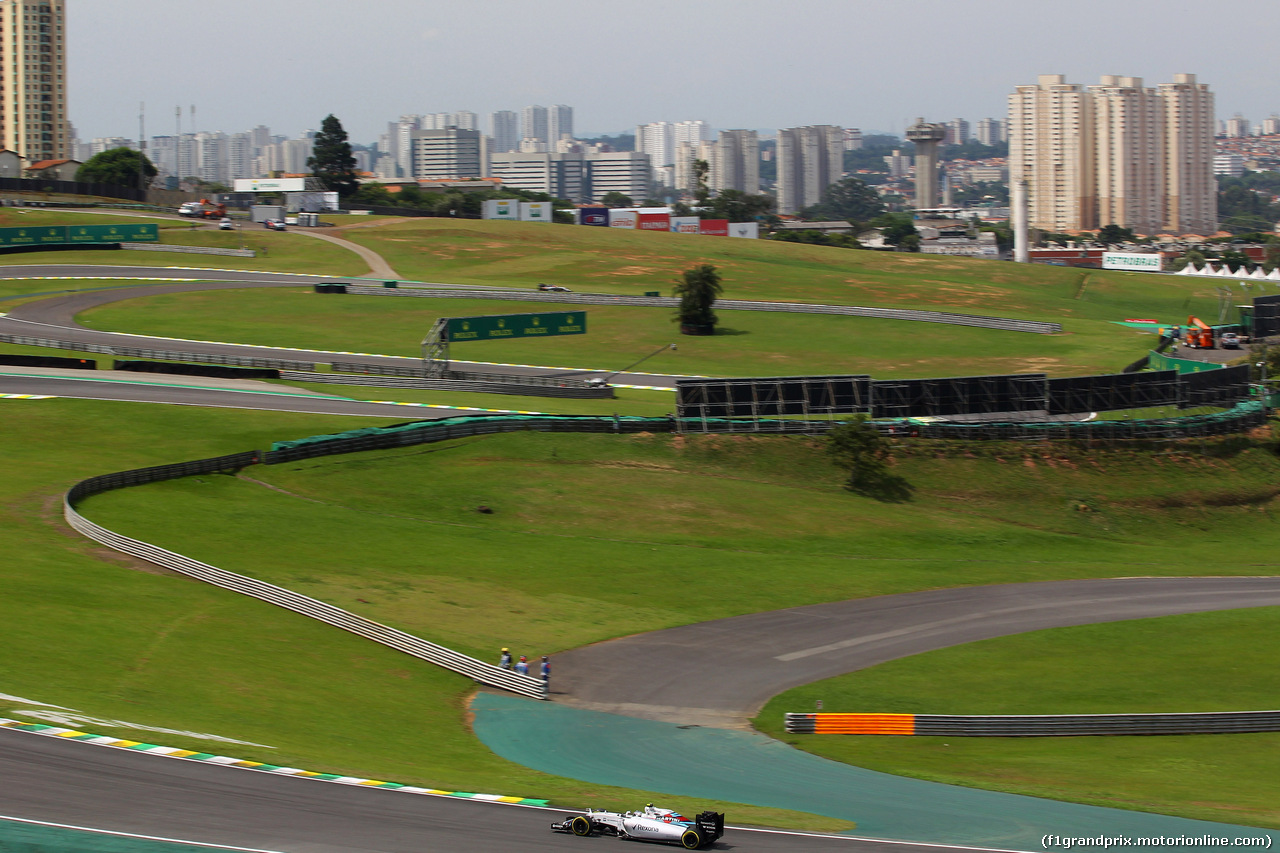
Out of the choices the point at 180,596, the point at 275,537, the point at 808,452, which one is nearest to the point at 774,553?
the point at 808,452

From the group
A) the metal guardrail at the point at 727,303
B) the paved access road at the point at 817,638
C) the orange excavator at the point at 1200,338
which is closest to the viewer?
the paved access road at the point at 817,638

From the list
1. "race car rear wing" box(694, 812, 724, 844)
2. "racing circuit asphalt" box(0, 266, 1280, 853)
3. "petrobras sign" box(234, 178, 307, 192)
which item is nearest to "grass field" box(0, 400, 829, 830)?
"racing circuit asphalt" box(0, 266, 1280, 853)

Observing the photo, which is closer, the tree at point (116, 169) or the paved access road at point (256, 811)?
the paved access road at point (256, 811)

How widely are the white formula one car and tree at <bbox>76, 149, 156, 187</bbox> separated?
576 feet

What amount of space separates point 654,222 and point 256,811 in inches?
5727

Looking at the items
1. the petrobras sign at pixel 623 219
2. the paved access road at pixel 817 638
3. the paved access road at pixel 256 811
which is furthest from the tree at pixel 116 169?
the paved access road at pixel 256 811

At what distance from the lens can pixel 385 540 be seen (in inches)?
1503

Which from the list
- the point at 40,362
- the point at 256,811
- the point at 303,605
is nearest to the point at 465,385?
the point at 40,362

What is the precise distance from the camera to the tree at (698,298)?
84.4m

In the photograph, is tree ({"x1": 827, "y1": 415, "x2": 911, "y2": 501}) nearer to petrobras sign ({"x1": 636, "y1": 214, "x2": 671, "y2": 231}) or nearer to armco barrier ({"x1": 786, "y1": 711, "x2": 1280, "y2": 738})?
armco barrier ({"x1": 786, "y1": 711, "x2": 1280, "y2": 738})

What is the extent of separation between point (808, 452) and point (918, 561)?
10.5m

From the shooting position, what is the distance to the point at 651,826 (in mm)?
17844

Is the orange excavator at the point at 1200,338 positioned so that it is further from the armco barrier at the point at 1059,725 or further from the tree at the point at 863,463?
the armco barrier at the point at 1059,725

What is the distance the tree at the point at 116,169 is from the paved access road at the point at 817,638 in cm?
16469
